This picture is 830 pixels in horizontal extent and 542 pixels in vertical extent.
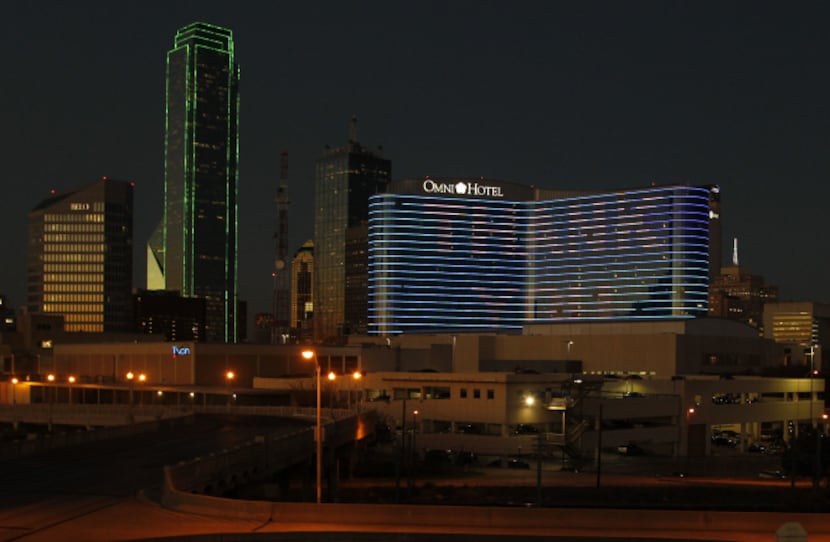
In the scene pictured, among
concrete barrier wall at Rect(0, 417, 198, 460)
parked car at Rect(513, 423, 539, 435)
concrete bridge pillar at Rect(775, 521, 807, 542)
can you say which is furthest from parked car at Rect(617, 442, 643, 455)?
concrete bridge pillar at Rect(775, 521, 807, 542)

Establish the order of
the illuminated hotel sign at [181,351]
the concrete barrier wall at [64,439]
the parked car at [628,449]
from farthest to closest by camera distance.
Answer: the illuminated hotel sign at [181,351], the parked car at [628,449], the concrete barrier wall at [64,439]

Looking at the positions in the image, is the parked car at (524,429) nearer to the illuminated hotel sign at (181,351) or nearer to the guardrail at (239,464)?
the guardrail at (239,464)

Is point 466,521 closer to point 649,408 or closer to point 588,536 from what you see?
point 588,536

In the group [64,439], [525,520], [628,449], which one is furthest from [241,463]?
[628,449]

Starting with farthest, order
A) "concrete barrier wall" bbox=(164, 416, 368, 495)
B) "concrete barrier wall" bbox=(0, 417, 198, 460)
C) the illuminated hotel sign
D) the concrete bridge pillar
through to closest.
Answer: the illuminated hotel sign, "concrete barrier wall" bbox=(0, 417, 198, 460), "concrete barrier wall" bbox=(164, 416, 368, 495), the concrete bridge pillar

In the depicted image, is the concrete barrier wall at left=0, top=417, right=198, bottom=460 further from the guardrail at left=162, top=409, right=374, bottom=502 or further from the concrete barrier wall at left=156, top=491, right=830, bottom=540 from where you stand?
the concrete barrier wall at left=156, top=491, right=830, bottom=540

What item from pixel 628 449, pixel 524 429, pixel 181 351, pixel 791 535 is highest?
pixel 791 535

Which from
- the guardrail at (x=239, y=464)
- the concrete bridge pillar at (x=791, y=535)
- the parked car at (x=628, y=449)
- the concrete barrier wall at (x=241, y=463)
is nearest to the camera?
the concrete bridge pillar at (x=791, y=535)

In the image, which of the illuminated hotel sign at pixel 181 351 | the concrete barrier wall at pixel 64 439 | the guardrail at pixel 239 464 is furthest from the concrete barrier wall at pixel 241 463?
the illuminated hotel sign at pixel 181 351

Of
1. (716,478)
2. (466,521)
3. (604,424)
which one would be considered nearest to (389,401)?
(604,424)

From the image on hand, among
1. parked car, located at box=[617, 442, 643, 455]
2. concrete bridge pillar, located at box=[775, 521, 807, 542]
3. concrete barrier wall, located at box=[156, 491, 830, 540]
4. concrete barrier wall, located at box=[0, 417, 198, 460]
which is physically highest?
concrete bridge pillar, located at box=[775, 521, 807, 542]

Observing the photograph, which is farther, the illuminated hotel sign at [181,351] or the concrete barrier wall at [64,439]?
the illuminated hotel sign at [181,351]

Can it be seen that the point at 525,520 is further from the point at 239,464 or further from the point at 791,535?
the point at 239,464

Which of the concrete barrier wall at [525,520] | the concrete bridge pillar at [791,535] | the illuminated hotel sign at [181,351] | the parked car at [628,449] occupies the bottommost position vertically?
the parked car at [628,449]
